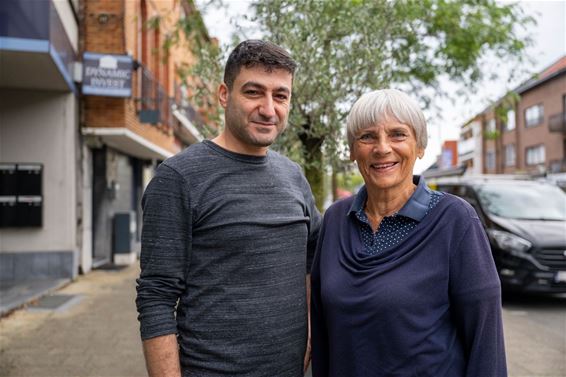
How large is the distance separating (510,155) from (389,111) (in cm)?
4685

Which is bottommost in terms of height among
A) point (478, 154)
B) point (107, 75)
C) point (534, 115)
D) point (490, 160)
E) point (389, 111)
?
point (389, 111)

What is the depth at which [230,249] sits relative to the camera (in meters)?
1.98

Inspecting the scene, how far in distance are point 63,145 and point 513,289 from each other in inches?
328

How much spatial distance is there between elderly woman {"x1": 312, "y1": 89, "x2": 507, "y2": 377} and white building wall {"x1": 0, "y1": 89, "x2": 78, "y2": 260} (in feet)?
29.7

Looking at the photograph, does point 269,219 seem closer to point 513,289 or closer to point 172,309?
point 172,309

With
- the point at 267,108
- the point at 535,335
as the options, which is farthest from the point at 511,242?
the point at 267,108

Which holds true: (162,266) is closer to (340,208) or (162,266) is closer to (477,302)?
(340,208)

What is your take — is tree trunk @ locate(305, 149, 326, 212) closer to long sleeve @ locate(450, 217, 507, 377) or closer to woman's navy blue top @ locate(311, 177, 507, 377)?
woman's navy blue top @ locate(311, 177, 507, 377)

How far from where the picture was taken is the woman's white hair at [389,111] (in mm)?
2041

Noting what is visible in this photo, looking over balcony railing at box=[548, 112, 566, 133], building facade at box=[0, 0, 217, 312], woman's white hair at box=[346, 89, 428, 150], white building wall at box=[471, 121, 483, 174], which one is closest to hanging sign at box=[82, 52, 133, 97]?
building facade at box=[0, 0, 217, 312]

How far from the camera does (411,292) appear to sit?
1.87 m

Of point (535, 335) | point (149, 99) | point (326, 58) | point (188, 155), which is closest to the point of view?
point (188, 155)

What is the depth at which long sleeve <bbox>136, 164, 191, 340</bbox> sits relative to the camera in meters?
1.90

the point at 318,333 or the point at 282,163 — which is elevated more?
the point at 282,163
